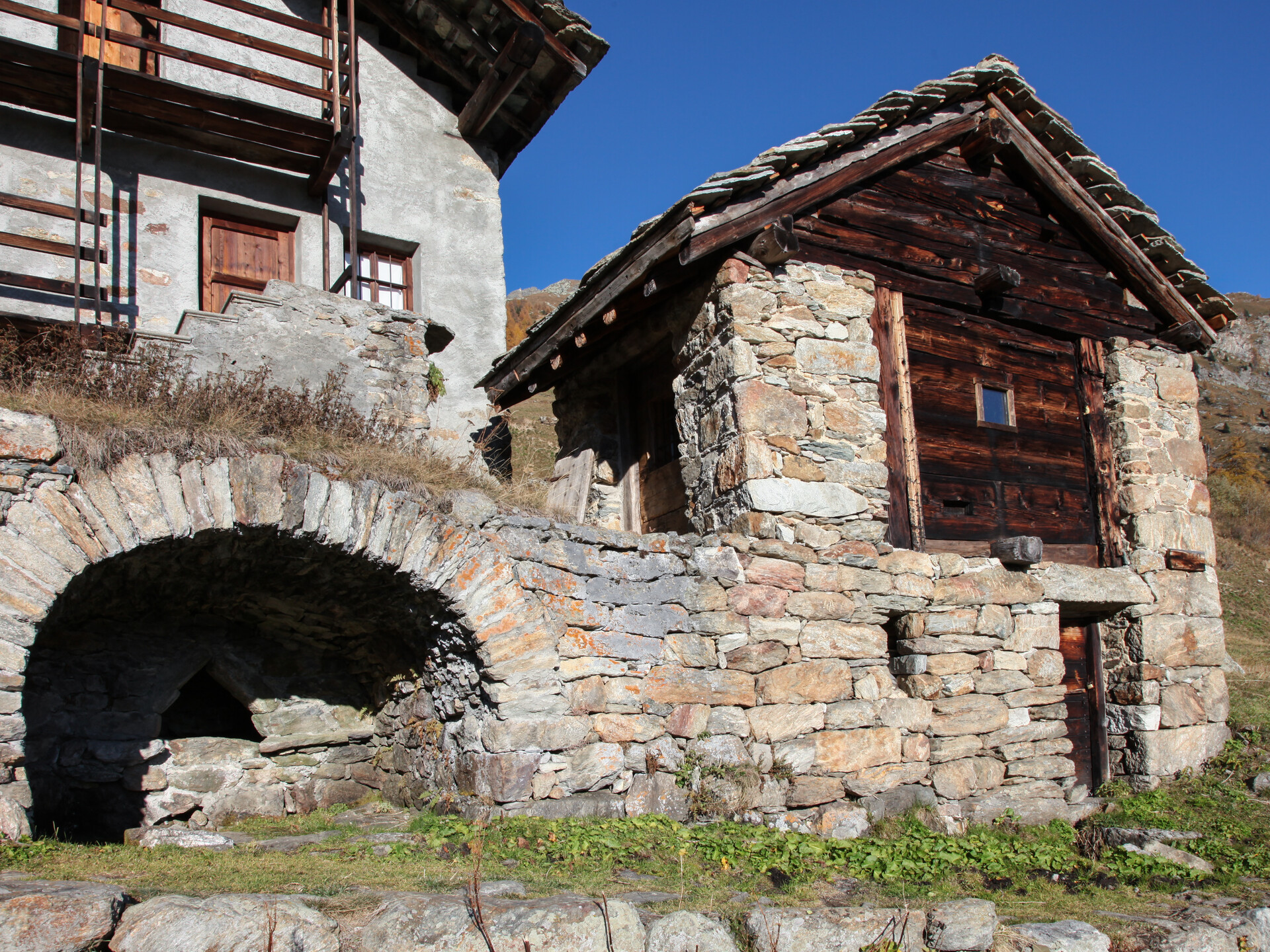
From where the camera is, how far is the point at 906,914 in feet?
12.8

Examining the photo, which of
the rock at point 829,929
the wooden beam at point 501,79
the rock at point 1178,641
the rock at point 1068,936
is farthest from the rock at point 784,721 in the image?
the wooden beam at point 501,79

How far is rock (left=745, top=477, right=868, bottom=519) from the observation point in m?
6.23

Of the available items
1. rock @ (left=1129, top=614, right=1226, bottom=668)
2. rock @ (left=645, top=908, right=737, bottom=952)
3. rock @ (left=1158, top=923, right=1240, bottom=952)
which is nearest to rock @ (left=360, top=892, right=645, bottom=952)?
rock @ (left=645, top=908, right=737, bottom=952)

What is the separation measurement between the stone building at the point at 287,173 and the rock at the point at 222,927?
434 centimetres

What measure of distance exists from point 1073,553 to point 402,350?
5.98 metres

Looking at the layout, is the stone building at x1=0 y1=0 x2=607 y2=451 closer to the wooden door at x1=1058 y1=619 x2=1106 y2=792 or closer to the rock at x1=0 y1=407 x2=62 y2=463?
the rock at x1=0 y1=407 x2=62 y2=463

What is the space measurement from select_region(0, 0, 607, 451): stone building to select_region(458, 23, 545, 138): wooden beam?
0.03 meters

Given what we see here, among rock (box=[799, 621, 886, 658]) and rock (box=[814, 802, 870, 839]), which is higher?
rock (box=[799, 621, 886, 658])

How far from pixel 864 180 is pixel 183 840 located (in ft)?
21.7

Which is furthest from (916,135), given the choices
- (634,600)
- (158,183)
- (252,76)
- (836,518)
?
(158,183)

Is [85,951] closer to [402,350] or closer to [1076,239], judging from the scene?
[402,350]

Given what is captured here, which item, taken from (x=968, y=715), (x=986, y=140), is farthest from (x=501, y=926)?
(x=986, y=140)

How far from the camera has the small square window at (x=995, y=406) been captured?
7.64 metres

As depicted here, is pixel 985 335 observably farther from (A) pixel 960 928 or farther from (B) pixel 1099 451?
(A) pixel 960 928
